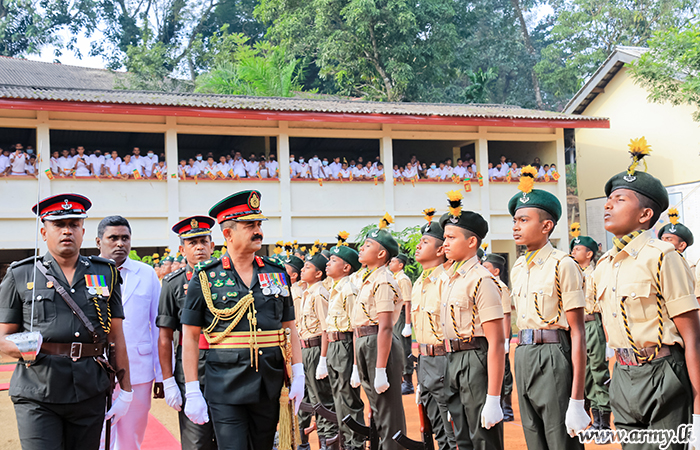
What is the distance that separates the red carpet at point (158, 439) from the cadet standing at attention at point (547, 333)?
4.06m

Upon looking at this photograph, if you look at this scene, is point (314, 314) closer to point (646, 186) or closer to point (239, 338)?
point (239, 338)

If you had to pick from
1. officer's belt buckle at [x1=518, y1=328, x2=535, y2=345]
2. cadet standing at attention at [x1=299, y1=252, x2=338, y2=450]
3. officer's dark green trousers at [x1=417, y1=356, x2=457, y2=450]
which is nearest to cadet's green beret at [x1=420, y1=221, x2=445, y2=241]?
officer's dark green trousers at [x1=417, y1=356, x2=457, y2=450]

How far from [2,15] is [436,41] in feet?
82.1

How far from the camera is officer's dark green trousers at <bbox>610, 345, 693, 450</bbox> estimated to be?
11.8 ft

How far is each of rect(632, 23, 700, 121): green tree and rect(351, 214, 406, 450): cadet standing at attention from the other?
16.1 m

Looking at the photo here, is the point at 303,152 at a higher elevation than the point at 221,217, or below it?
higher

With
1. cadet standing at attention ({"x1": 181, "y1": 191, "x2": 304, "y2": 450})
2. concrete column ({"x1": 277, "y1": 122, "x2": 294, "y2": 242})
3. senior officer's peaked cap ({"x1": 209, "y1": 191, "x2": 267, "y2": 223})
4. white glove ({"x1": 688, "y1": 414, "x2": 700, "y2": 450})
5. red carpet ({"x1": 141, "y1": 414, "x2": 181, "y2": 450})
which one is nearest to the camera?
white glove ({"x1": 688, "y1": 414, "x2": 700, "y2": 450})

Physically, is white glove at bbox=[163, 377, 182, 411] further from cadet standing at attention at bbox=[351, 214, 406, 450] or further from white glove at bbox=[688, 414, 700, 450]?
white glove at bbox=[688, 414, 700, 450]

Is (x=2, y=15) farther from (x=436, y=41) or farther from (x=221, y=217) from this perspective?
(x=221, y=217)

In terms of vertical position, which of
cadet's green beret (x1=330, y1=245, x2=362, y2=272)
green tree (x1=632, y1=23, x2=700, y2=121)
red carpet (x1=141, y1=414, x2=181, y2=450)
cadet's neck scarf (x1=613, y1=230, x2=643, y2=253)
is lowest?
red carpet (x1=141, y1=414, x2=181, y2=450)

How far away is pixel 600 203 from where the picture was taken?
26047 millimetres

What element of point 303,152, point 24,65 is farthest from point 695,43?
point 24,65

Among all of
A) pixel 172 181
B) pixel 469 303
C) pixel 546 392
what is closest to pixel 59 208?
pixel 469 303

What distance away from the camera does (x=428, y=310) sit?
17.3 ft
